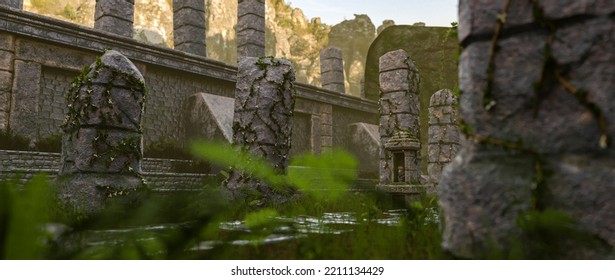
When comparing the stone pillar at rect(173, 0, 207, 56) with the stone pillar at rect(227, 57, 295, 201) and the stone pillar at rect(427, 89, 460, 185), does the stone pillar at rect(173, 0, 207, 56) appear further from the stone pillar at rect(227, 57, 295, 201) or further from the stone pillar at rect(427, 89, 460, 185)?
the stone pillar at rect(227, 57, 295, 201)

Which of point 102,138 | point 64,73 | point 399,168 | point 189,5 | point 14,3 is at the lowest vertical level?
point 399,168

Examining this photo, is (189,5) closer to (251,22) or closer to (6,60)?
(251,22)

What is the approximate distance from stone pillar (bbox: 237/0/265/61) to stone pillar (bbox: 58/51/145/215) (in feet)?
27.9

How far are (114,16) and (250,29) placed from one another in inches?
159

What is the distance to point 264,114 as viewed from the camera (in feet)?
17.0

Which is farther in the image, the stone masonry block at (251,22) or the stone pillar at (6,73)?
the stone masonry block at (251,22)

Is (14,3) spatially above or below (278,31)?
below

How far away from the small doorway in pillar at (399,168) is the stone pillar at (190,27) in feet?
25.3

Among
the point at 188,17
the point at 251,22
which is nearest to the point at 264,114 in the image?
the point at 188,17

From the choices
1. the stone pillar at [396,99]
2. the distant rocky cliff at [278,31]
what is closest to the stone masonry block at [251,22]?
the stone pillar at [396,99]

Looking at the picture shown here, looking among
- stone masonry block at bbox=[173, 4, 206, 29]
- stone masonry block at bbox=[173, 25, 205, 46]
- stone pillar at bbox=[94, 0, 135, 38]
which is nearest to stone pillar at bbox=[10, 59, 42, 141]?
stone pillar at bbox=[94, 0, 135, 38]

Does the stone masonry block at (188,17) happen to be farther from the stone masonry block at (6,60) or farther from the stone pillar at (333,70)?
the stone masonry block at (6,60)

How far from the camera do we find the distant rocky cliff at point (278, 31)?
39.5 metres

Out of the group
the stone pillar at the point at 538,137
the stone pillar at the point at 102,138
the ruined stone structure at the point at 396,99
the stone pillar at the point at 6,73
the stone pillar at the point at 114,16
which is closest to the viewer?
the stone pillar at the point at 538,137
